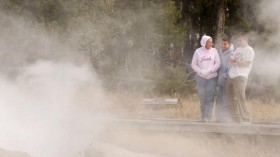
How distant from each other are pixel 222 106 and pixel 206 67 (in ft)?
2.53

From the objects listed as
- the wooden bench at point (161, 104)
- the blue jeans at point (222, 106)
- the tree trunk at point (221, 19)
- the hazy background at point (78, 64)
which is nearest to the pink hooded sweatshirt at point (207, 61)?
the blue jeans at point (222, 106)

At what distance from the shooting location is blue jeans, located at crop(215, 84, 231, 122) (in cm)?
869

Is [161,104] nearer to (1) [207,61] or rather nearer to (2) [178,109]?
(2) [178,109]

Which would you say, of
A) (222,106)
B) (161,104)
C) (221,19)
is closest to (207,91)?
(222,106)

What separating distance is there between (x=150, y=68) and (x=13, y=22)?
4613 millimetres

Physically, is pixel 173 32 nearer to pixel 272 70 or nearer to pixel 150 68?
pixel 150 68

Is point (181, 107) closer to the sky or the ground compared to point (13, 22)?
closer to the ground

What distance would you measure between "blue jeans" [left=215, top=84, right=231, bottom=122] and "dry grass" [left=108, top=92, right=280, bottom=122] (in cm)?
142

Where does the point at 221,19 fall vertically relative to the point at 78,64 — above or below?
above

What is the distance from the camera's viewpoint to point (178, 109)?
1118 cm

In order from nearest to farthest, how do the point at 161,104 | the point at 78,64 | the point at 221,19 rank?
the point at 78,64, the point at 161,104, the point at 221,19

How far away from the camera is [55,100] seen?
9.25m

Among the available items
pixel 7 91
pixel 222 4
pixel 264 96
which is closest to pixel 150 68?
pixel 222 4

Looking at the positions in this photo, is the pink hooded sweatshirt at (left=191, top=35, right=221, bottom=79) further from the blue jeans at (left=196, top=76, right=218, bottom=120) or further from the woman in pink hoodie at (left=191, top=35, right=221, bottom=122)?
the blue jeans at (left=196, top=76, right=218, bottom=120)
